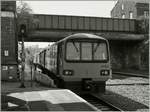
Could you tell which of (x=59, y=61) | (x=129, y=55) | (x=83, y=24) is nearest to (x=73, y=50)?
(x=59, y=61)

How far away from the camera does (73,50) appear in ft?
51.3

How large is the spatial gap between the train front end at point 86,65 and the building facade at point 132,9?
1531 inches

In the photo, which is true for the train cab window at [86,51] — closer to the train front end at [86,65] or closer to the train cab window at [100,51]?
the train front end at [86,65]

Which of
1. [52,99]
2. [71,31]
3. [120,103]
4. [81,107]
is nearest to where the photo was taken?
[81,107]

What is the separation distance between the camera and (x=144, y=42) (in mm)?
46062

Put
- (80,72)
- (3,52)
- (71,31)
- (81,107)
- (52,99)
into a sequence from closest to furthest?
(81,107) < (52,99) < (80,72) < (3,52) < (71,31)

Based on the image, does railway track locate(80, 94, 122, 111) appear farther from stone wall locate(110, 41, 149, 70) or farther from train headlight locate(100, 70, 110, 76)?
stone wall locate(110, 41, 149, 70)

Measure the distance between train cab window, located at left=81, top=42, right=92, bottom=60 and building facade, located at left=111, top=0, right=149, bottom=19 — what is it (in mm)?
38937

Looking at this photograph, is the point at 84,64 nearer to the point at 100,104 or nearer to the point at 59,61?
the point at 59,61

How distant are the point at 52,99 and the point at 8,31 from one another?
48.9 ft

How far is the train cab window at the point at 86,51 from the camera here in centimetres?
1562

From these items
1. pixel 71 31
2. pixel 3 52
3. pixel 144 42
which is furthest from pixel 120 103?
pixel 144 42

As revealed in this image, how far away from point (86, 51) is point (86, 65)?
698mm

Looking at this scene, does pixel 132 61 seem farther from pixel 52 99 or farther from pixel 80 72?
pixel 52 99
